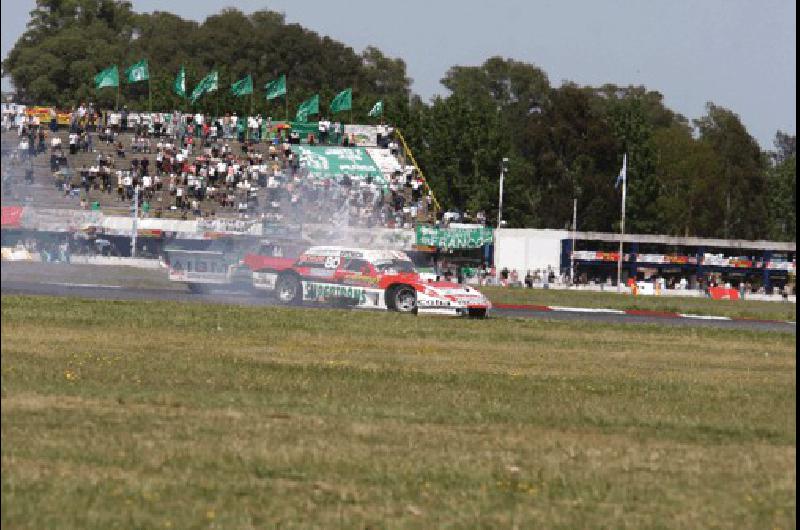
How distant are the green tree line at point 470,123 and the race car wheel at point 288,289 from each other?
52.8 meters

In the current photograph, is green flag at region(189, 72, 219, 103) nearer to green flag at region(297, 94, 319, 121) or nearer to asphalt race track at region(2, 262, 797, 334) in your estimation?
green flag at region(297, 94, 319, 121)

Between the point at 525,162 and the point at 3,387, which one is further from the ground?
the point at 525,162

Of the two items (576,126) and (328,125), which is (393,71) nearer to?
(576,126)

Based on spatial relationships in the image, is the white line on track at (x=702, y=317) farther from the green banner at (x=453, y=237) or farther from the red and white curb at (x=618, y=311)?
the green banner at (x=453, y=237)

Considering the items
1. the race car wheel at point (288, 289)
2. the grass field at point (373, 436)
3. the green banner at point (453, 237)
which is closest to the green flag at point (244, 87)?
the green banner at point (453, 237)

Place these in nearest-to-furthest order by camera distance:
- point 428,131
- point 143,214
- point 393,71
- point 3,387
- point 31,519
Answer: point 3,387, point 31,519, point 143,214, point 428,131, point 393,71

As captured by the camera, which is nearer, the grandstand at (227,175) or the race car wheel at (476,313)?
the race car wheel at (476,313)

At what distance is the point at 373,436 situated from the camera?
14.1 metres

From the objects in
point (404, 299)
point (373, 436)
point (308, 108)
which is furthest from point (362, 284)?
point (308, 108)

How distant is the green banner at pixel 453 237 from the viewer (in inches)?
2785

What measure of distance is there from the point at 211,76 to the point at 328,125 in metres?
7.98

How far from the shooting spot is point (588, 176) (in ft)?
336

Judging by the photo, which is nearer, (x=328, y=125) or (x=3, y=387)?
(x=3, y=387)

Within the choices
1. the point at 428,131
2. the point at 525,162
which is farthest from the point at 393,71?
the point at 428,131
